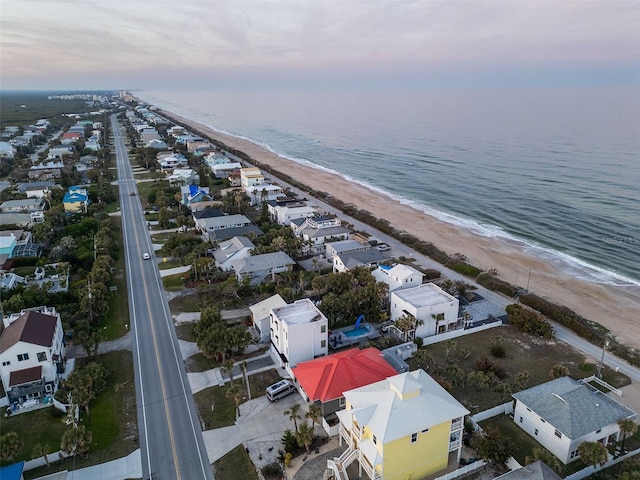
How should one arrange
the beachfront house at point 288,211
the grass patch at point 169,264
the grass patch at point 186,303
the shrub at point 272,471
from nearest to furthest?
the shrub at point 272,471 < the grass patch at point 186,303 < the grass patch at point 169,264 < the beachfront house at point 288,211

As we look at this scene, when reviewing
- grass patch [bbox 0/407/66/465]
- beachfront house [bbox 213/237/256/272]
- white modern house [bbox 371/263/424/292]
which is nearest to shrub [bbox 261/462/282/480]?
grass patch [bbox 0/407/66/465]

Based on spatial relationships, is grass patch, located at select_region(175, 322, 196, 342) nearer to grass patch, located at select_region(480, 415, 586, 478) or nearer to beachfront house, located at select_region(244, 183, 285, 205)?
grass patch, located at select_region(480, 415, 586, 478)

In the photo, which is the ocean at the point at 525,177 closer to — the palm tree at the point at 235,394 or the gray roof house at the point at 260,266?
the gray roof house at the point at 260,266

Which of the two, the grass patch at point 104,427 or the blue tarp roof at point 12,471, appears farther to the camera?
the grass patch at point 104,427

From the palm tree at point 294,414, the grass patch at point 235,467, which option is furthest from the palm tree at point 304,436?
the grass patch at point 235,467

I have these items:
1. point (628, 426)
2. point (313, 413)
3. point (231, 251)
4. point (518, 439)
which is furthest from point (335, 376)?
point (231, 251)

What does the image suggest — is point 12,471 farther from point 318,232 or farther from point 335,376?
point 318,232

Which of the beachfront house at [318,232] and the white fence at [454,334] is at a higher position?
the beachfront house at [318,232]
